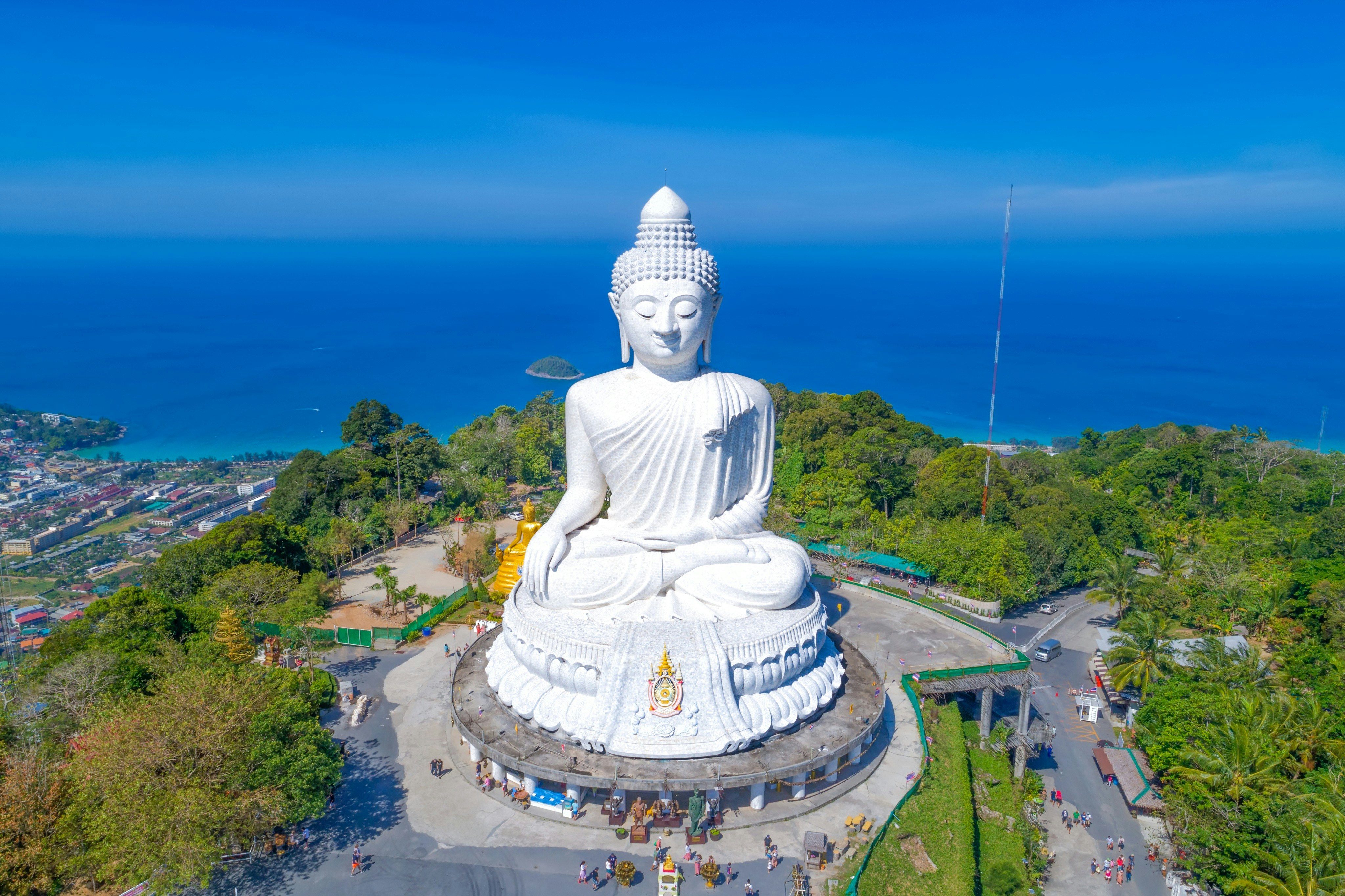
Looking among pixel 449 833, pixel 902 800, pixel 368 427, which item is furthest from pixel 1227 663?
pixel 368 427

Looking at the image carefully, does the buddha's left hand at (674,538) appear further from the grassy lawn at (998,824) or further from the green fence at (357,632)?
the green fence at (357,632)

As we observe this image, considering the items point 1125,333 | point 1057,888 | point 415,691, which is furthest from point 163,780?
point 1125,333

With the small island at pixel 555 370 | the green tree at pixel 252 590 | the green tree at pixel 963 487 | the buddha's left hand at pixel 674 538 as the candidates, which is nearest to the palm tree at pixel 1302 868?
the buddha's left hand at pixel 674 538

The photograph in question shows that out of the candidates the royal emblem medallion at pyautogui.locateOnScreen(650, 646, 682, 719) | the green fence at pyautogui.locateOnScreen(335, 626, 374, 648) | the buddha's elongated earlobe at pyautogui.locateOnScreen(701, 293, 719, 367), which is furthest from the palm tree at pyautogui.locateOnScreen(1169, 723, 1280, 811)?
the green fence at pyautogui.locateOnScreen(335, 626, 374, 648)

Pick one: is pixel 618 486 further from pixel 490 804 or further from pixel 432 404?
pixel 432 404

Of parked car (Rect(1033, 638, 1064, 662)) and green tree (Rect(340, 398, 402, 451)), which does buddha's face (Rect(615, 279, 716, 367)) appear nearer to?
parked car (Rect(1033, 638, 1064, 662))

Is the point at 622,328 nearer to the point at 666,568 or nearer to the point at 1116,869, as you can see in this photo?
the point at 666,568

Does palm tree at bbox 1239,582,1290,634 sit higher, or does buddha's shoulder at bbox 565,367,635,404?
buddha's shoulder at bbox 565,367,635,404
